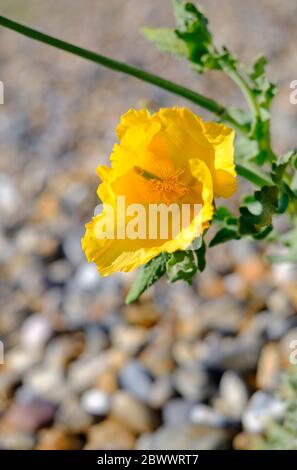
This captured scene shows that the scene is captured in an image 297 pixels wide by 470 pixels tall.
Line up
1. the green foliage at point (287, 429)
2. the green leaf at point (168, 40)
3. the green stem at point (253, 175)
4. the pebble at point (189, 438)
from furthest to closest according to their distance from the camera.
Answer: the pebble at point (189, 438) < the green foliage at point (287, 429) < the green leaf at point (168, 40) < the green stem at point (253, 175)

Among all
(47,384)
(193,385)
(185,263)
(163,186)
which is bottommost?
(185,263)

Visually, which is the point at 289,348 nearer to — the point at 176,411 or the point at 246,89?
the point at 176,411

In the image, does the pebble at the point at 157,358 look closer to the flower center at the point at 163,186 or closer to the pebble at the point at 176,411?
the pebble at the point at 176,411

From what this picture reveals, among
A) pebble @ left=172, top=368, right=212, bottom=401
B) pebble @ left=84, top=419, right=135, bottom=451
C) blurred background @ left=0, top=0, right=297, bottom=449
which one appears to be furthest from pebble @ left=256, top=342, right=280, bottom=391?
pebble @ left=84, top=419, right=135, bottom=451

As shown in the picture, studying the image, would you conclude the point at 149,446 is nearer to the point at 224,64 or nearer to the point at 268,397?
the point at 268,397

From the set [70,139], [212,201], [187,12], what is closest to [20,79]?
[70,139]

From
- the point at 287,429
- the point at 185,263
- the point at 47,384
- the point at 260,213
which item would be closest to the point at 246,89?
the point at 260,213

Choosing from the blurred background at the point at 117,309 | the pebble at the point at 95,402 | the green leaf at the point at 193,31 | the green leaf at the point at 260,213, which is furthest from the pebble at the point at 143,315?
the green leaf at the point at 260,213
